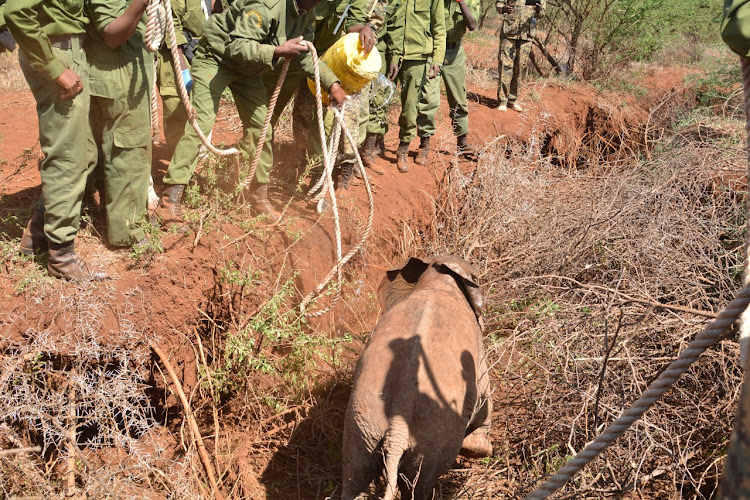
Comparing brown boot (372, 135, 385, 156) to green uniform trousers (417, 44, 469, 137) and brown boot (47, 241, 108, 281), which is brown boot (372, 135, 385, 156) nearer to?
green uniform trousers (417, 44, 469, 137)

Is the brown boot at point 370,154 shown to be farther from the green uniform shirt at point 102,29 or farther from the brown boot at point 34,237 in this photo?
the brown boot at point 34,237

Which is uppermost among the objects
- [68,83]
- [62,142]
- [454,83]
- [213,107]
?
[68,83]

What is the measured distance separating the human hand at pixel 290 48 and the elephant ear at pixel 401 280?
1995mm

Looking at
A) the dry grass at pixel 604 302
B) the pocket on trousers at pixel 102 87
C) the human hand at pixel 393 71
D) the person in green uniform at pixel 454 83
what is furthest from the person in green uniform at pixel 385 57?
the pocket on trousers at pixel 102 87

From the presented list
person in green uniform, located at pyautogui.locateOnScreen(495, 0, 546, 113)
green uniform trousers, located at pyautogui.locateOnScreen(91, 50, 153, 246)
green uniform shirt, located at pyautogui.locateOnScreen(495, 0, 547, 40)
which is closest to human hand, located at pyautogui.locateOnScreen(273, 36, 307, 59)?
green uniform trousers, located at pyautogui.locateOnScreen(91, 50, 153, 246)

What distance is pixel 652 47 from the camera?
45.7ft

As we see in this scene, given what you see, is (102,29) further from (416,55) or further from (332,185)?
(416,55)

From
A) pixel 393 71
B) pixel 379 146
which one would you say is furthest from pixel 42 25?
pixel 379 146

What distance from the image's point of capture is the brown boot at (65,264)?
4176mm

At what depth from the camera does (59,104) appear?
13.0ft

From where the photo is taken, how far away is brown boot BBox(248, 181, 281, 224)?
5.94m

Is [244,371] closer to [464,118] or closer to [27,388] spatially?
[27,388]

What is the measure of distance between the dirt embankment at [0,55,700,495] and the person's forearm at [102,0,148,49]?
150cm

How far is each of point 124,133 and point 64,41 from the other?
729mm
